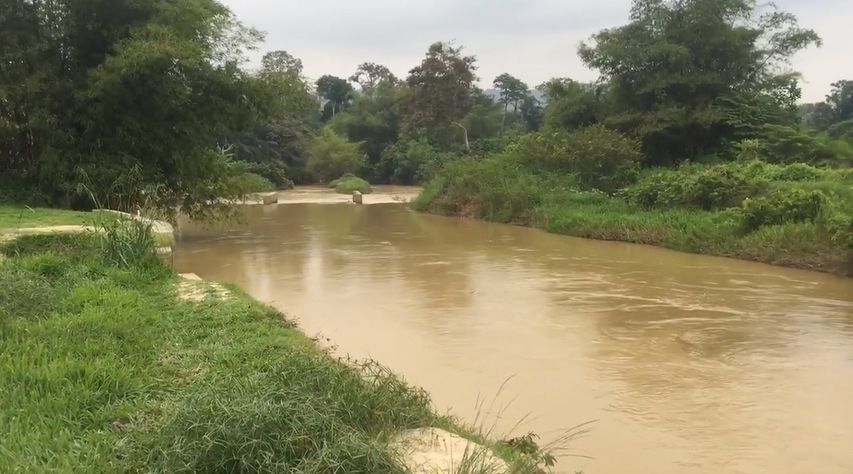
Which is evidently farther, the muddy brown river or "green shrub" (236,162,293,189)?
"green shrub" (236,162,293,189)

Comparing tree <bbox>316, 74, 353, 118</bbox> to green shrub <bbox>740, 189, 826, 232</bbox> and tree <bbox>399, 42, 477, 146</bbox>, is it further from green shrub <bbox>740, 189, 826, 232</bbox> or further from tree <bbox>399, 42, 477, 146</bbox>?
green shrub <bbox>740, 189, 826, 232</bbox>

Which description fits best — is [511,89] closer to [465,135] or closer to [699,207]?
[465,135]

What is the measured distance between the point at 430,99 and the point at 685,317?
30.1m

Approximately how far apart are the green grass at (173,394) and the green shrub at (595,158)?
15.3 m

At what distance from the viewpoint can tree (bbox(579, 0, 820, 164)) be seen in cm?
2030

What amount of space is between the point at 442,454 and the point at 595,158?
17.6 meters

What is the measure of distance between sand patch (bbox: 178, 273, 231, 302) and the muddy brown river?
40.1 inches

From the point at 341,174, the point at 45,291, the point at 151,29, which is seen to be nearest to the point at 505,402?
the point at 45,291

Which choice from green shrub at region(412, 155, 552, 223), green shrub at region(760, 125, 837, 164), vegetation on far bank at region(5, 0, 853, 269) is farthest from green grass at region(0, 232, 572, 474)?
green shrub at region(760, 125, 837, 164)

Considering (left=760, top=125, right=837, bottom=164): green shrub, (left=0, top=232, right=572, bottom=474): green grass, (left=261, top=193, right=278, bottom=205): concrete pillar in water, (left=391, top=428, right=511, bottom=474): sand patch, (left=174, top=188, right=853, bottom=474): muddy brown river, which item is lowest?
(left=174, top=188, right=853, bottom=474): muddy brown river

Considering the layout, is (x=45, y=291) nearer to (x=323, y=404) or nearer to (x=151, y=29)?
(x=323, y=404)

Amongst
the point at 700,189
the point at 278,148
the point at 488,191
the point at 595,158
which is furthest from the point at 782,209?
the point at 278,148

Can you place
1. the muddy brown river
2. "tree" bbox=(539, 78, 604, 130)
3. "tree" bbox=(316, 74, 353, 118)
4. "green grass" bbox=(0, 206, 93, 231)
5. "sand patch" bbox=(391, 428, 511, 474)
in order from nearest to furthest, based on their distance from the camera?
"sand patch" bbox=(391, 428, 511, 474) → the muddy brown river → "green grass" bbox=(0, 206, 93, 231) → "tree" bbox=(539, 78, 604, 130) → "tree" bbox=(316, 74, 353, 118)

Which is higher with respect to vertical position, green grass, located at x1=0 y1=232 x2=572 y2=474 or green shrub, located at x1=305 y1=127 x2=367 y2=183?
green shrub, located at x1=305 y1=127 x2=367 y2=183
